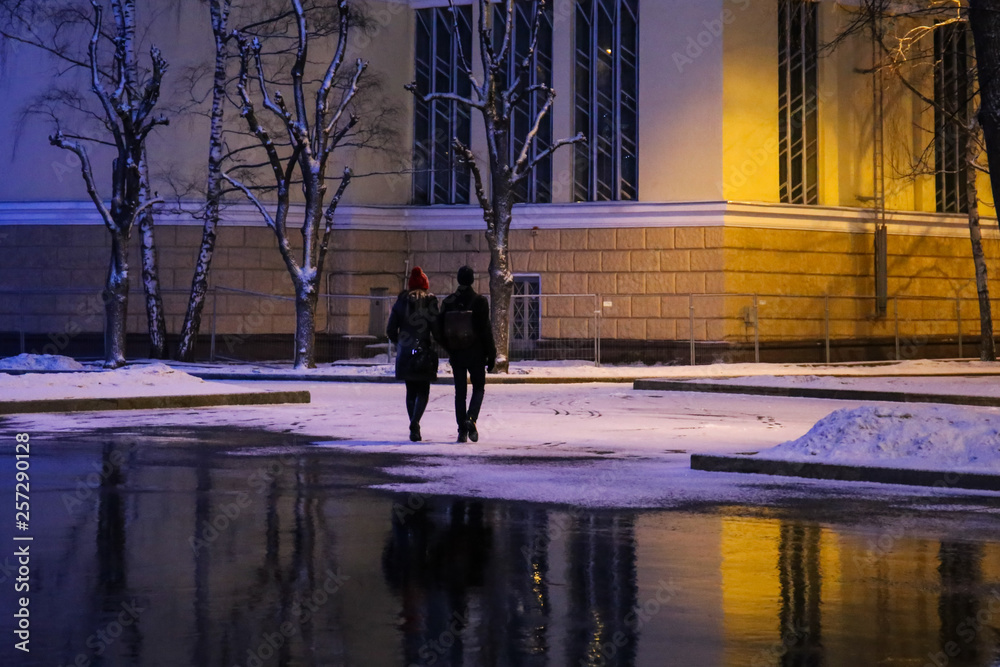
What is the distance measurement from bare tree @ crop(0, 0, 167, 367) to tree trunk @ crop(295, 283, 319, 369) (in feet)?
12.6

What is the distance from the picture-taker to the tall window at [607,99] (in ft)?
121

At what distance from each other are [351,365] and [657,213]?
337 inches

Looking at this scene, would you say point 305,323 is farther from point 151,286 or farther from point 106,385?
point 106,385

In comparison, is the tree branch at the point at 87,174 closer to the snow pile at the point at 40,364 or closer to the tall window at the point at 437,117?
the snow pile at the point at 40,364

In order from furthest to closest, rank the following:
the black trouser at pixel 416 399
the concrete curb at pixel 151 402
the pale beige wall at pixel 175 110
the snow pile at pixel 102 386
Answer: the pale beige wall at pixel 175 110 → the snow pile at pixel 102 386 → the concrete curb at pixel 151 402 → the black trouser at pixel 416 399

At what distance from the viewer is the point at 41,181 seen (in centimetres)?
3769

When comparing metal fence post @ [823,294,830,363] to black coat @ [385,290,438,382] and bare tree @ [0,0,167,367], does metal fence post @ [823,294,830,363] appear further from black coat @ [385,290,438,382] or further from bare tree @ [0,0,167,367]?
black coat @ [385,290,438,382]

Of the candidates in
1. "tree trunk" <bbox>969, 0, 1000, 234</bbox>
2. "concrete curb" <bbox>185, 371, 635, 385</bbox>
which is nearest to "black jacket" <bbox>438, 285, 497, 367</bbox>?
"tree trunk" <bbox>969, 0, 1000, 234</bbox>

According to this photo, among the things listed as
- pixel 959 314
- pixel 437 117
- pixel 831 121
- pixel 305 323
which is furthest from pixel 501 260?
pixel 959 314

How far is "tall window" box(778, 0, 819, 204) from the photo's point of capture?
121ft

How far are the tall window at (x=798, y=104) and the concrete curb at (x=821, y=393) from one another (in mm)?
12442

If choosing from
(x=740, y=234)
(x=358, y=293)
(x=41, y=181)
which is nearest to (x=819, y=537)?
(x=740, y=234)

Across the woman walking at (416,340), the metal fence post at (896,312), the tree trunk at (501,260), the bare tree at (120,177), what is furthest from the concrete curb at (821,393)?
the metal fence post at (896,312)

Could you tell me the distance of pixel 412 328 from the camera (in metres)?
15.4
